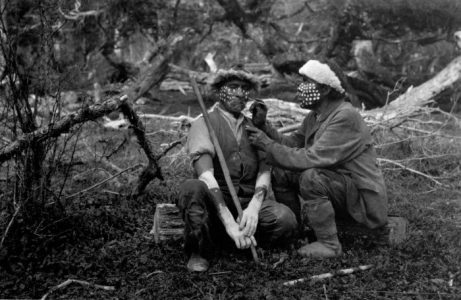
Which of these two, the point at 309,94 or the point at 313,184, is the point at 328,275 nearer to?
the point at 313,184

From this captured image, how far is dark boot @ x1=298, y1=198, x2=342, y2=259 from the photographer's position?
4.76 m

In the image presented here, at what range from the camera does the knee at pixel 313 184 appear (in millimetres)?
4738

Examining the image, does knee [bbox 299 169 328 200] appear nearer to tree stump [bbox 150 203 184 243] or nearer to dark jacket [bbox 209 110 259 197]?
dark jacket [bbox 209 110 259 197]

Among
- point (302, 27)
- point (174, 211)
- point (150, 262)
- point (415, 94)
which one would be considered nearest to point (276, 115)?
point (415, 94)

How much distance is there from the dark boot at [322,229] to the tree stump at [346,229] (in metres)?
0.43

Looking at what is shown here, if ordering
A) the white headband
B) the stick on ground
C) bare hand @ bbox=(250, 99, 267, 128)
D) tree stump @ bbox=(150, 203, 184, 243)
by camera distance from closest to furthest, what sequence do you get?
the stick on ground, the white headband, bare hand @ bbox=(250, 99, 267, 128), tree stump @ bbox=(150, 203, 184, 243)

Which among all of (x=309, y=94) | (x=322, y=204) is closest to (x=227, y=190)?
(x=322, y=204)

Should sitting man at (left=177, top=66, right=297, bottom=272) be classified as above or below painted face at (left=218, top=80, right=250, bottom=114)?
below

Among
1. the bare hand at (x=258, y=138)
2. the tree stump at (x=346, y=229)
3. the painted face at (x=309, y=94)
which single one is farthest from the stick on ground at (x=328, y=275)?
the painted face at (x=309, y=94)

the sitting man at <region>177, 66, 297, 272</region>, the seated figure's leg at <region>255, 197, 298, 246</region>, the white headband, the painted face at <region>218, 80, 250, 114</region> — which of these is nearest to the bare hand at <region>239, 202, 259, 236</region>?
the sitting man at <region>177, 66, 297, 272</region>

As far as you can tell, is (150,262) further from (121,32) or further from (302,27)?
(302,27)

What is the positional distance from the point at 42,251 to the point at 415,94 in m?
7.82

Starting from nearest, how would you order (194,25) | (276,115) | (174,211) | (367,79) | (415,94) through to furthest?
(174,211) < (276,115) < (415,94) < (367,79) < (194,25)

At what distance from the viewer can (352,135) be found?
4.81 m
